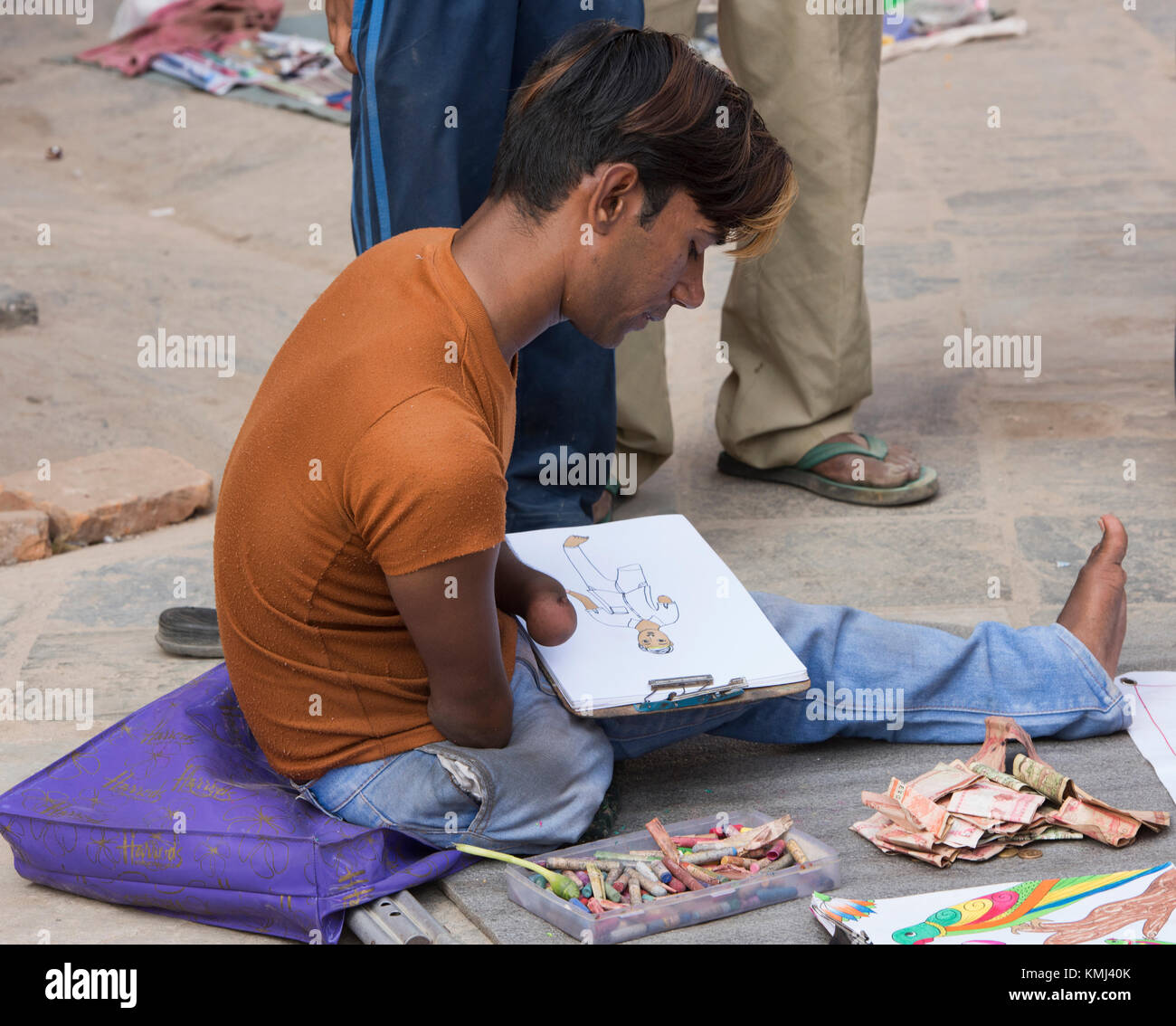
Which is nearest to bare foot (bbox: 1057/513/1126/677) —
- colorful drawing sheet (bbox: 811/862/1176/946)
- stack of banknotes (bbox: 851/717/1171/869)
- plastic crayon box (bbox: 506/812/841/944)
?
stack of banknotes (bbox: 851/717/1171/869)

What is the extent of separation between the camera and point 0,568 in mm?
3004

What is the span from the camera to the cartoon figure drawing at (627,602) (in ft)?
6.65

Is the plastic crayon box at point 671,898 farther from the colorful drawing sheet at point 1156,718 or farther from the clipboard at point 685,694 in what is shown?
the colorful drawing sheet at point 1156,718

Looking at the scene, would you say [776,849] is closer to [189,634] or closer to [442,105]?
[189,634]

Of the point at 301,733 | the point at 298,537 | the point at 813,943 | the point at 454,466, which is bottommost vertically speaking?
the point at 813,943

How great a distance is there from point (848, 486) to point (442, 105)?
128 cm

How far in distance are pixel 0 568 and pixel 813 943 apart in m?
2.09

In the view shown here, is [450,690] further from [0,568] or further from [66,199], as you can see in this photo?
[66,199]

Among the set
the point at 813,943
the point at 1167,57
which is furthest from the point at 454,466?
the point at 1167,57

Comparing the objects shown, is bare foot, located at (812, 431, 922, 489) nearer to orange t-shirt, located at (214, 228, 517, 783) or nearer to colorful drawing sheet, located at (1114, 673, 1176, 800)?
colorful drawing sheet, located at (1114, 673, 1176, 800)

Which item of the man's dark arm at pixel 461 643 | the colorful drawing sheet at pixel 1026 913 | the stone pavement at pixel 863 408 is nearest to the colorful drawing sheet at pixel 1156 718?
the stone pavement at pixel 863 408

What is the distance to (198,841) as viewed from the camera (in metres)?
1.73

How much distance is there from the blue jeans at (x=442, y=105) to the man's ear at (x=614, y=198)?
0.85m

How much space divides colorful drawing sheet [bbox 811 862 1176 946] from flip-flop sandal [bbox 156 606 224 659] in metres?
1.29
